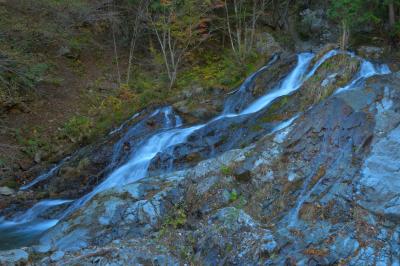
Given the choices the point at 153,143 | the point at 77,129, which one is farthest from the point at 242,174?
the point at 77,129

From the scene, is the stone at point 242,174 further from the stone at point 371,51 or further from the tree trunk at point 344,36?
the stone at point 371,51

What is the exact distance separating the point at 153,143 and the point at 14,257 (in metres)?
5.04

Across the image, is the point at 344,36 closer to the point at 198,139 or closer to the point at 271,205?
the point at 198,139

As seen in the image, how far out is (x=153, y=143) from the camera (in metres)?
10.3

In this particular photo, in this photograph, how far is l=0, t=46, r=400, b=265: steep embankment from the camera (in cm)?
516

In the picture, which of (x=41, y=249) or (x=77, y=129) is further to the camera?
(x=77, y=129)

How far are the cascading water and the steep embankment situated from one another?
83mm

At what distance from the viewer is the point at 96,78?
15.4 meters

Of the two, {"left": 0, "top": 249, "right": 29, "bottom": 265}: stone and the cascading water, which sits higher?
{"left": 0, "top": 249, "right": 29, "bottom": 265}: stone

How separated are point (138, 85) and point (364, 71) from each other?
7788 mm

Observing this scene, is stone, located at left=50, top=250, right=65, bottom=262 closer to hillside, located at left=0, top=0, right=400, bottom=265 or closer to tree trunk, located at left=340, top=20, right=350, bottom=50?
hillside, located at left=0, top=0, right=400, bottom=265

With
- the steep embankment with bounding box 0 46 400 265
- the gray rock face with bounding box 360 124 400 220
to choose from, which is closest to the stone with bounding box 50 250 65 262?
the steep embankment with bounding box 0 46 400 265

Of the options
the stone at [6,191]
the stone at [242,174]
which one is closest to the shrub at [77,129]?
the stone at [6,191]

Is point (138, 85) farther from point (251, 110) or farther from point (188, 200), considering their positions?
point (188, 200)
